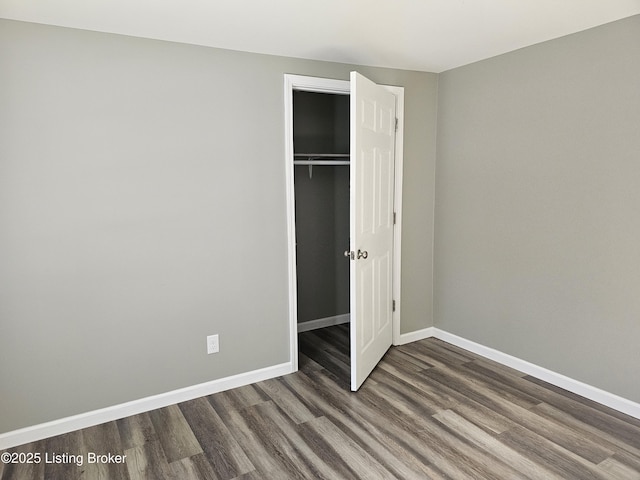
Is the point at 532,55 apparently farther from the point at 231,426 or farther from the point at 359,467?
the point at 231,426

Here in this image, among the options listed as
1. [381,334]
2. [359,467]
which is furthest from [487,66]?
[359,467]

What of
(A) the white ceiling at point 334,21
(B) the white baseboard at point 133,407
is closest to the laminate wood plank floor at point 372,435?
(B) the white baseboard at point 133,407

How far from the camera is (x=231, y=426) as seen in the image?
271 cm

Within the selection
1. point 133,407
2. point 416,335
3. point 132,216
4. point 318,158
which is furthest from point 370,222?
point 133,407

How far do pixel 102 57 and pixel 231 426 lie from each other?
2244mm

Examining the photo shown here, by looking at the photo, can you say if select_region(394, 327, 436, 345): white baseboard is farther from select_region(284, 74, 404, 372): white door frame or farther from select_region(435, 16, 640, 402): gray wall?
select_region(284, 74, 404, 372): white door frame

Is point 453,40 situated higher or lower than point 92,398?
higher

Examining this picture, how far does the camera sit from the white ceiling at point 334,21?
2234mm

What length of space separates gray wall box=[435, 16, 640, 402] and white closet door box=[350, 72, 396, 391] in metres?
0.57

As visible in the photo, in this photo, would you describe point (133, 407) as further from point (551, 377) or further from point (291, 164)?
point (551, 377)

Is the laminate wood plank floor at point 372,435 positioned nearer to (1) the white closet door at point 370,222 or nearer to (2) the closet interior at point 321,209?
(1) the white closet door at point 370,222

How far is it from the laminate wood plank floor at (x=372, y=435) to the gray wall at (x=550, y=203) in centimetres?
39

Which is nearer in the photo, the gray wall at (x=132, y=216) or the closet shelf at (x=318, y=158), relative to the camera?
the gray wall at (x=132, y=216)

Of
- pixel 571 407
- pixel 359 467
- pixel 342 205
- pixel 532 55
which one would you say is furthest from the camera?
pixel 342 205
